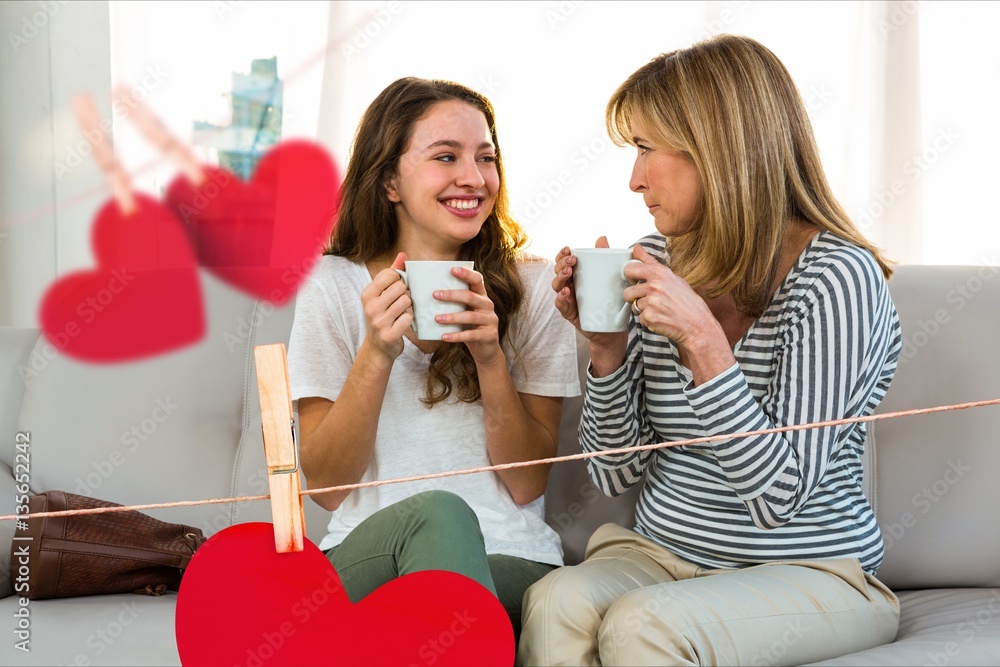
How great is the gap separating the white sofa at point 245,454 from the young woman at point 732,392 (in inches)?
7.5

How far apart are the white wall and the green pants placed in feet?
4.94

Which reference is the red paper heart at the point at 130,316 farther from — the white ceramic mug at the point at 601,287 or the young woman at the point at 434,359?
the white ceramic mug at the point at 601,287

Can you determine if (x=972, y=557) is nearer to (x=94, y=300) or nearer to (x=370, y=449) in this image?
(x=370, y=449)

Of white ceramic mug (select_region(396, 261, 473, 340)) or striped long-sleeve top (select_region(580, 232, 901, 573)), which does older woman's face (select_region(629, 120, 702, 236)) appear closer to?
striped long-sleeve top (select_region(580, 232, 901, 573))

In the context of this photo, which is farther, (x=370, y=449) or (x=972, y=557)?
(x=972, y=557)

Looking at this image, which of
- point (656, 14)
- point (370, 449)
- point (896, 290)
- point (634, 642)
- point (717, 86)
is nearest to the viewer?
point (634, 642)

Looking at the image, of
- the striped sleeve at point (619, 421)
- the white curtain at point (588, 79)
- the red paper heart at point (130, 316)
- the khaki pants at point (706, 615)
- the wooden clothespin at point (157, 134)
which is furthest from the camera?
the wooden clothespin at point (157, 134)

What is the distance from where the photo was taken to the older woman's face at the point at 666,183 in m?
1.20

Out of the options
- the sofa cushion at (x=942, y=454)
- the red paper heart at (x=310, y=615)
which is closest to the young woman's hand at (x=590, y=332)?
the red paper heart at (x=310, y=615)

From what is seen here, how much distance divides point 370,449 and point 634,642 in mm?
485

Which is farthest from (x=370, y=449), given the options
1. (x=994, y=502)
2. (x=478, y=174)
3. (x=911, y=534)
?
(x=994, y=502)

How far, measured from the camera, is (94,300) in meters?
1.72

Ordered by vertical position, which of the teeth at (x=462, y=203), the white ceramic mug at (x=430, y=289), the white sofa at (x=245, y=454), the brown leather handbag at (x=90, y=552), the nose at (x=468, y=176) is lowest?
the brown leather handbag at (x=90, y=552)

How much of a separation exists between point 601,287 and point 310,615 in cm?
46
